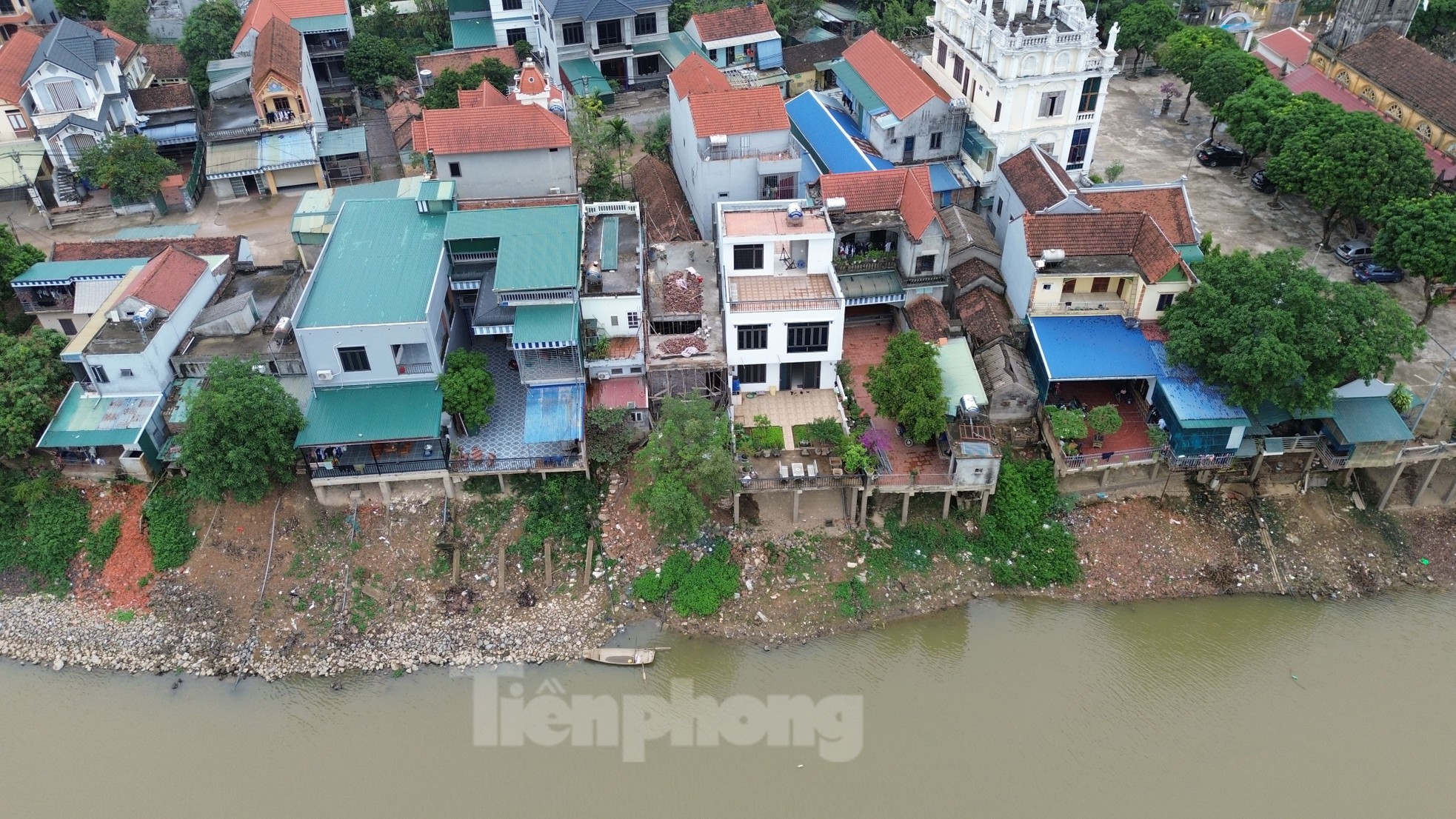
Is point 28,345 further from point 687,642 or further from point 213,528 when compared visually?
point 687,642

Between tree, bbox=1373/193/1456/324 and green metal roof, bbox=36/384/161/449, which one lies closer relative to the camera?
green metal roof, bbox=36/384/161/449

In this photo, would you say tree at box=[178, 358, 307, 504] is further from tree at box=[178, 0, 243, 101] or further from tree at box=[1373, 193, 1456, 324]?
tree at box=[1373, 193, 1456, 324]

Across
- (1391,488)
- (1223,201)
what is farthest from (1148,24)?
(1391,488)

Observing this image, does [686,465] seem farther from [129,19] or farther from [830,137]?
[129,19]

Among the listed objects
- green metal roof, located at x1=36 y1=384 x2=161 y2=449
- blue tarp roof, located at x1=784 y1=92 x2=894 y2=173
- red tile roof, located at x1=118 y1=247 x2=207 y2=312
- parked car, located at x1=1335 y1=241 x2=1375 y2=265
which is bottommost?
green metal roof, located at x1=36 y1=384 x2=161 y2=449

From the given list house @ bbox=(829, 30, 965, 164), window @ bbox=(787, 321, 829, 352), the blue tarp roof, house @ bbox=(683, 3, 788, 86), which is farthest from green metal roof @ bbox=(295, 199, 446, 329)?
house @ bbox=(683, 3, 788, 86)

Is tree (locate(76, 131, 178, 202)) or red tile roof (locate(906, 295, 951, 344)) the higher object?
tree (locate(76, 131, 178, 202))

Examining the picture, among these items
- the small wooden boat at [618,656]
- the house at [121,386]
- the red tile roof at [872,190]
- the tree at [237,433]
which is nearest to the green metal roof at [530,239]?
the tree at [237,433]
